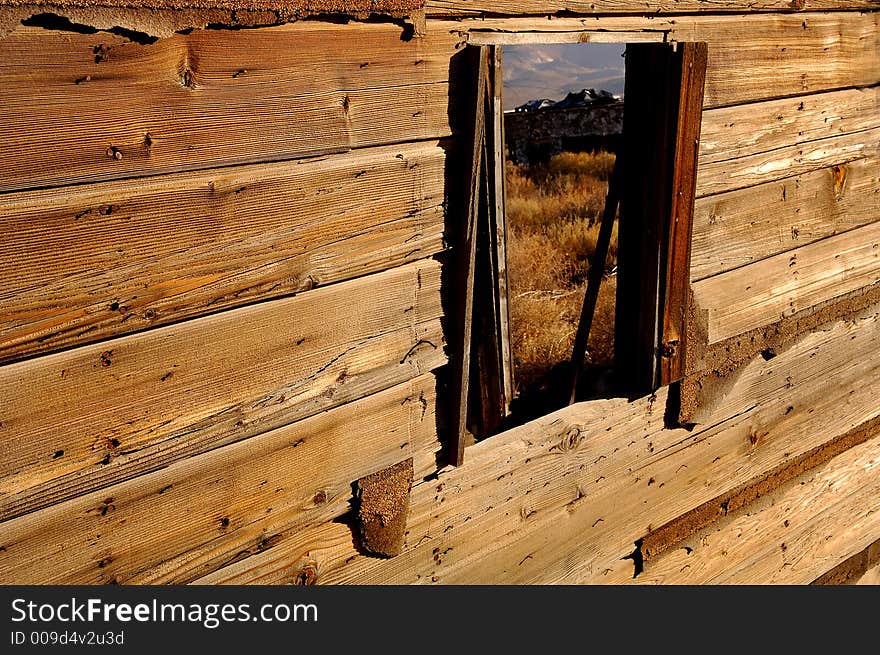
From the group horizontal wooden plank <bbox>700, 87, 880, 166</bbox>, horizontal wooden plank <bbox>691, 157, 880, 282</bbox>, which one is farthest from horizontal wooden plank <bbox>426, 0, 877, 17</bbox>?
horizontal wooden plank <bbox>691, 157, 880, 282</bbox>

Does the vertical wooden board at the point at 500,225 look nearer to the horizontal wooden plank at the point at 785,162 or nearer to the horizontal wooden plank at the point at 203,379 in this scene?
the horizontal wooden plank at the point at 203,379

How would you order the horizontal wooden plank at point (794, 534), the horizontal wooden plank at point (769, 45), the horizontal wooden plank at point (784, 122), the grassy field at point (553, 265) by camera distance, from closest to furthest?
the horizontal wooden plank at point (769, 45), the horizontal wooden plank at point (784, 122), the horizontal wooden plank at point (794, 534), the grassy field at point (553, 265)

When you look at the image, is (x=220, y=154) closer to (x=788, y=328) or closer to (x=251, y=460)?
(x=251, y=460)

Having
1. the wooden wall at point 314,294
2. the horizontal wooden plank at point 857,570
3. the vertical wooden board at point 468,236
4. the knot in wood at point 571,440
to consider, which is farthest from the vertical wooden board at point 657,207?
the horizontal wooden plank at point 857,570

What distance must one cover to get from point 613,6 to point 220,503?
148 cm

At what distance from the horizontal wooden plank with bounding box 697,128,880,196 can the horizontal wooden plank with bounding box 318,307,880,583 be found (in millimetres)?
651

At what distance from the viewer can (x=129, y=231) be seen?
1.41m

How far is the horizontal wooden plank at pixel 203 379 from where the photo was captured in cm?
141

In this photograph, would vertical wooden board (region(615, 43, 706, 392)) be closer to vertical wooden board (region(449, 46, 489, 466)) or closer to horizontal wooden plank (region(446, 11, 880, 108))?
horizontal wooden plank (region(446, 11, 880, 108))

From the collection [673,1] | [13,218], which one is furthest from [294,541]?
[673,1]

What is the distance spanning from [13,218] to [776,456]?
107 inches

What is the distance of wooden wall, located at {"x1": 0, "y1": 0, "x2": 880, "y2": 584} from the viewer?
1.38 meters

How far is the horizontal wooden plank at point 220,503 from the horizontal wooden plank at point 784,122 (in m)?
1.10

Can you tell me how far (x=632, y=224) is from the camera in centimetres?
237
